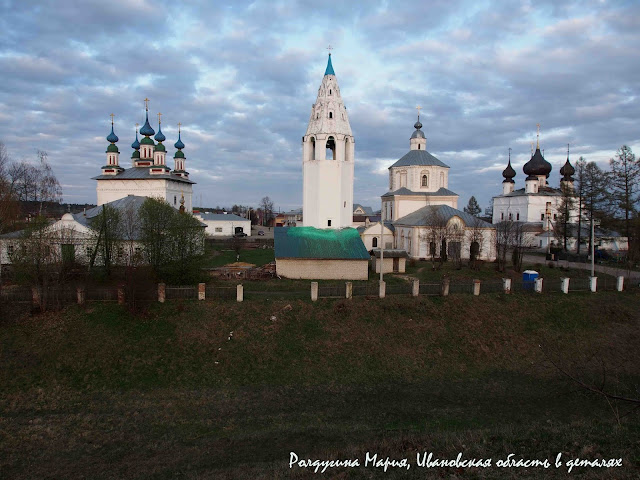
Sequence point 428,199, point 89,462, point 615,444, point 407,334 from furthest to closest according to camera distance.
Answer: point 428,199 < point 407,334 < point 89,462 < point 615,444

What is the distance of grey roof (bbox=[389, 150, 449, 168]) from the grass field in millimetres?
19973

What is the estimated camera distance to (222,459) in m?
8.75

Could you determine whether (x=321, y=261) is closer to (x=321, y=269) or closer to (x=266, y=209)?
(x=321, y=269)

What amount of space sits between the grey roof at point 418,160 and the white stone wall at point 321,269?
1740cm

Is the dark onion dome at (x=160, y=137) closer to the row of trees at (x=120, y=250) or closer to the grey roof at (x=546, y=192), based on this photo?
the row of trees at (x=120, y=250)

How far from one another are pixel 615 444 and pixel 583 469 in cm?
Result: 135

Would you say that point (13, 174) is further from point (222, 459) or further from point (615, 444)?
point (615, 444)

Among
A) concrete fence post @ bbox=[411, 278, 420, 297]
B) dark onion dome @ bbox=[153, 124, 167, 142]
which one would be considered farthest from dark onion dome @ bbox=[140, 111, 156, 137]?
concrete fence post @ bbox=[411, 278, 420, 297]

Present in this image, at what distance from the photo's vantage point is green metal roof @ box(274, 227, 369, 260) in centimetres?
2273

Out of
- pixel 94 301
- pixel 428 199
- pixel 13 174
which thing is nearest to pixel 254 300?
pixel 94 301

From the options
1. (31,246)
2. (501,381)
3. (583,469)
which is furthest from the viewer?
(31,246)

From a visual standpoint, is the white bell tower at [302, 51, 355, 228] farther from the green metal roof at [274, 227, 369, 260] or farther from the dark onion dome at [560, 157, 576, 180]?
the dark onion dome at [560, 157, 576, 180]

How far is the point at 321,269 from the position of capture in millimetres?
22750

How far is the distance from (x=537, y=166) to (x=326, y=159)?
1281 inches
